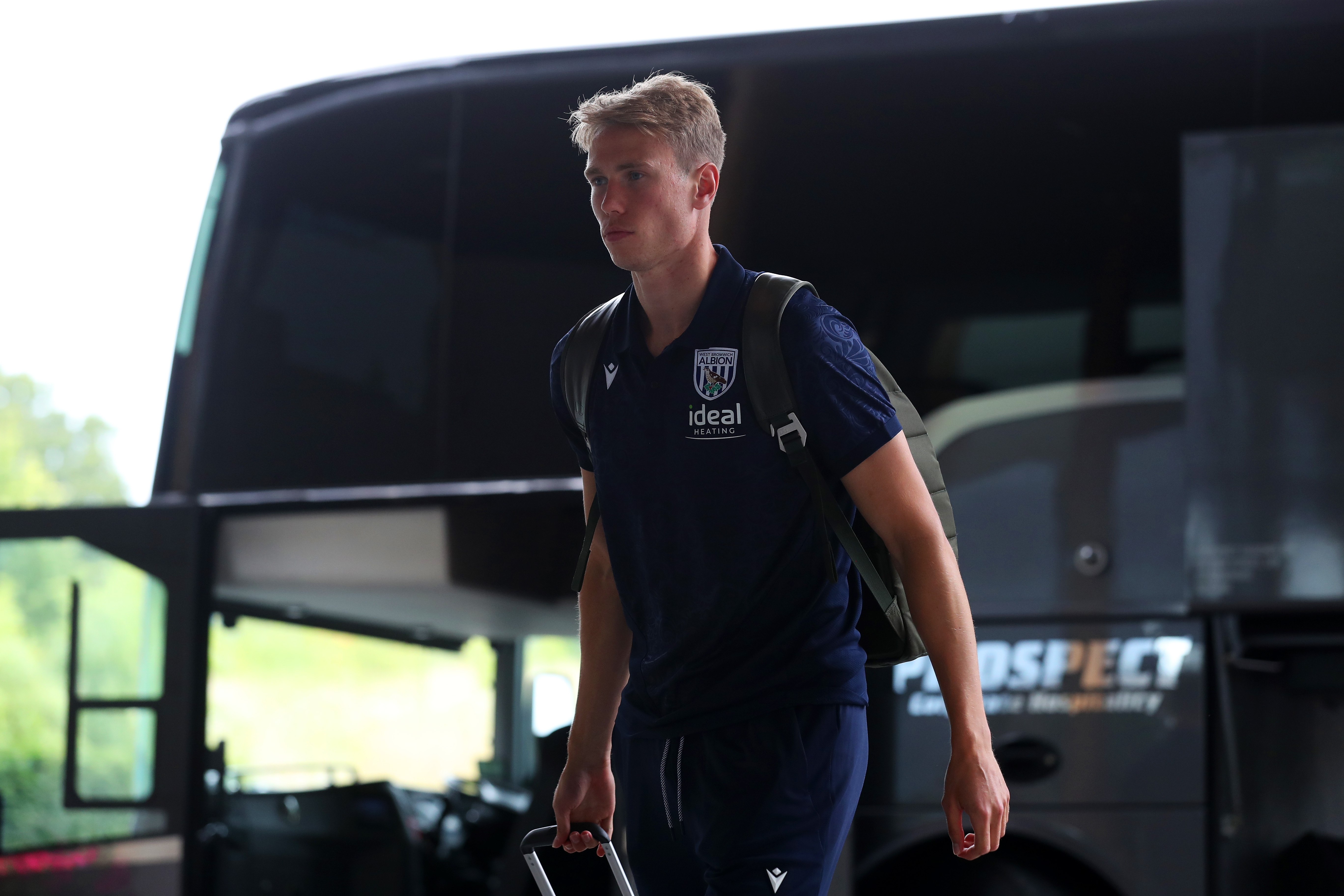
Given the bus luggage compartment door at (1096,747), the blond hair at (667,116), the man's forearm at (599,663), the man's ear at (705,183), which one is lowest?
the bus luggage compartment door at (1096,747)

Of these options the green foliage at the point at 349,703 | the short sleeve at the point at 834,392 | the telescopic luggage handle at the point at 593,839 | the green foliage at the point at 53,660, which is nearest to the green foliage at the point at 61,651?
the green foliage at the point at 53,660

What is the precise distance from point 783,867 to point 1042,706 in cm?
251

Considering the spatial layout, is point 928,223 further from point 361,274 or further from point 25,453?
point 25,453

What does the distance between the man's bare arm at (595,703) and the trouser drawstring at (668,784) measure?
207mm

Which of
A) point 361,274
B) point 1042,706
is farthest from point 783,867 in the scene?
point 361,274

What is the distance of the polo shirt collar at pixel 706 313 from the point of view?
1846 mm

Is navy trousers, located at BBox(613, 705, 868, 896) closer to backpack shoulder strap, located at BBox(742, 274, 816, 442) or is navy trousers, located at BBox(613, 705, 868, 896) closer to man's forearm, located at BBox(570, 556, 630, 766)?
man's forearm, located at BBox(570, 556, 630, 766)

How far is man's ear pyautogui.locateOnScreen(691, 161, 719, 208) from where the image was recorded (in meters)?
1.87

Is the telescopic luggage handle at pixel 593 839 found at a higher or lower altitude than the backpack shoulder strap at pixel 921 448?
lower

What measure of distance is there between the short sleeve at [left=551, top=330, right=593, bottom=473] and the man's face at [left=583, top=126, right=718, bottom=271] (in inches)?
8.2

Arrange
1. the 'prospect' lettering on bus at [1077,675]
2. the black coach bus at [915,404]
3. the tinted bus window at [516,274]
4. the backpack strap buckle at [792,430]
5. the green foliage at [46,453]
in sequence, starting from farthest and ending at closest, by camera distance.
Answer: the green foliage at [46,453] → the tinted bus window at [516,274] → the 'prospect' lettering on bus at [1077,675] → the black coach bus at [915,404] → the backpack strap buckle at [792,430]

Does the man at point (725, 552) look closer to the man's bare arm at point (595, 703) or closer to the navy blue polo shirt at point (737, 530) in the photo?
the navy blue polo shirt at point (737, 530)

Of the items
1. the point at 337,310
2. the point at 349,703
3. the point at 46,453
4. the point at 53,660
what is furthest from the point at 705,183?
the point at 46,453

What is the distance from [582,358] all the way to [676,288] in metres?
0.18
